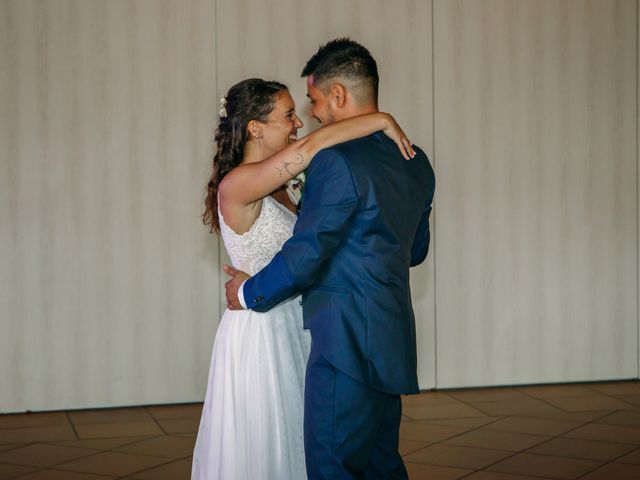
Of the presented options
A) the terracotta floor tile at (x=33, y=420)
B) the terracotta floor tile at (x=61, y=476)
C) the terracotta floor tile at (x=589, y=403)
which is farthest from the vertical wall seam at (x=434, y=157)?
the terracotta floor tile at (x=61, y=476)

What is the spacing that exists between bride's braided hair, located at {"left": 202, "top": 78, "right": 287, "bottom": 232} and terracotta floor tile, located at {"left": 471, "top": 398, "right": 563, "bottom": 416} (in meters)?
2.59

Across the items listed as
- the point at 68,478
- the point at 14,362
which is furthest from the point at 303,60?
the point at 68,478

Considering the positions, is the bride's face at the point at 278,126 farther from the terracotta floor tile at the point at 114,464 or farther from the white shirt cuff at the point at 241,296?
the terracotta floor tile at the point at 114,464

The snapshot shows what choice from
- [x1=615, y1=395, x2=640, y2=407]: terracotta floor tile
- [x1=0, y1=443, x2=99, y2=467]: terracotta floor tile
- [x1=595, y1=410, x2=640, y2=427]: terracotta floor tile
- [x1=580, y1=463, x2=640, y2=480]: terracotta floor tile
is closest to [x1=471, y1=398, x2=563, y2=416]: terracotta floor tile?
[x1=595, y1=410, x2=640, y2=427]: terracotta floor tile

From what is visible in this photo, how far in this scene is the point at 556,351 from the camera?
19.3 feet

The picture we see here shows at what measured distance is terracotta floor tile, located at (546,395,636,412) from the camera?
16.9 feet

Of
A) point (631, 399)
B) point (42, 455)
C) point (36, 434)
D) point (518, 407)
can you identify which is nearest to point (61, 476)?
point (42, 455)

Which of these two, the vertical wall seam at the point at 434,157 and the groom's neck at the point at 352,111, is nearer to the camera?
the groom's neck at the point at 352,111

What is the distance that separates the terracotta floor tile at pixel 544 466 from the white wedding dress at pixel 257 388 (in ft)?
4.36

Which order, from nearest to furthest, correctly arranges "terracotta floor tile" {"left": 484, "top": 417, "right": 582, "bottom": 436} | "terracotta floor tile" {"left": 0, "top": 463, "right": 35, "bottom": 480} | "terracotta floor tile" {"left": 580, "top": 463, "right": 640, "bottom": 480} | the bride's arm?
1. the bride's arm
2. "terracotta floor tile" {"left": 580, "top": 463, "right": 640, "bottom": 480}
3. "terracotta floor tile" {"left": 0, "top": 463, "right": 35, "bottom": 480}
4. "terracotta floor tile" {"left": 484, "top": 417, "right": 582, "bottom": 436}

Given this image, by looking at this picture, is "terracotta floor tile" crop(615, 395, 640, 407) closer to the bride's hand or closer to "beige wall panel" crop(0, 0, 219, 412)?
"beige wall panel" crop(0, 0, 219, 412)

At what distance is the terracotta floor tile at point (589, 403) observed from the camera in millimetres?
5156

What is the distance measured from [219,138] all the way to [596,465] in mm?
2163

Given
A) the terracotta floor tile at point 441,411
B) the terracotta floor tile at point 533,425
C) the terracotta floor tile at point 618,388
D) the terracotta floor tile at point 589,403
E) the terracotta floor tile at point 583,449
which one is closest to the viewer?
the terracotta floor tile at point 583,449
